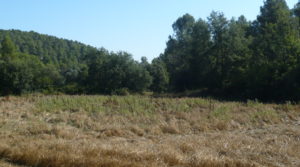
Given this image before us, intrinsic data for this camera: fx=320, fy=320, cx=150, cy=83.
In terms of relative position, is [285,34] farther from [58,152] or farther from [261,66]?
[58,152]

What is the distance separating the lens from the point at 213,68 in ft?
162

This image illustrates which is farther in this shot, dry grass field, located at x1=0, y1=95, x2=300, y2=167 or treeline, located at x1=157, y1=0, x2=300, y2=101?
treeline, located at x1=157, y1=0, x2=300, y2=101

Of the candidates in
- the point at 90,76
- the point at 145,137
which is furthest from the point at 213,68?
the point at 145,137

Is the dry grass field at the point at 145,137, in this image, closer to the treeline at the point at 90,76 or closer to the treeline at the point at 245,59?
the treeline at the point at 245,59

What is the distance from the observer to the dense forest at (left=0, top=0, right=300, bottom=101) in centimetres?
3741

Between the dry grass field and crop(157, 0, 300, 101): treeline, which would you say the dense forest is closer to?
crop(157, 0, 300, 101): treeline

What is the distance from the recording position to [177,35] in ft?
264

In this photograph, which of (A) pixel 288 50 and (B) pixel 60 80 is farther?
(B) pixel 60 80

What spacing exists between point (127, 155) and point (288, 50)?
35.0 meters

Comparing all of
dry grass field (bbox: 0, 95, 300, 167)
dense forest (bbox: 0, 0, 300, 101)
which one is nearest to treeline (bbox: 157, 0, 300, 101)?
dense forest (bbox: 0, 0, 300, 101)

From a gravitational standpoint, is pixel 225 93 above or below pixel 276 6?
below

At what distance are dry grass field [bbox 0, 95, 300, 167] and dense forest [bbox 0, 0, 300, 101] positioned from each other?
53.9 ft

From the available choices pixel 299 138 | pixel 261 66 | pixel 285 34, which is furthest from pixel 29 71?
pixel 299 138

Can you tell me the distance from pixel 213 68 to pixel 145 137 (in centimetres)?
3900
